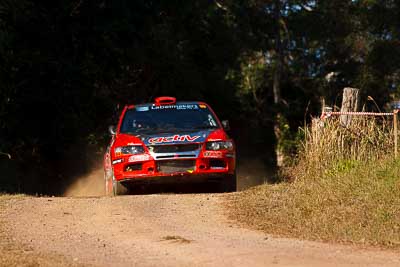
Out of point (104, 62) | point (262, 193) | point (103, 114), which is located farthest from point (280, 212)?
point (103, 114)

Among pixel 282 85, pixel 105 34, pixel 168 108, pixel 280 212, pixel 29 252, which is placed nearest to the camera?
pixel 29 252

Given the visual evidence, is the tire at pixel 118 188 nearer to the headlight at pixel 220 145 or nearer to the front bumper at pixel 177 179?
the front bumper at pixel 177 179

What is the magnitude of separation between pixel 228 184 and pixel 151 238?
4.97m

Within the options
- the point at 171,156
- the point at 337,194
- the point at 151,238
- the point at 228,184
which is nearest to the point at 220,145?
the point at 228,184

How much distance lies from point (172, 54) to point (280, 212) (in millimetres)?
18051

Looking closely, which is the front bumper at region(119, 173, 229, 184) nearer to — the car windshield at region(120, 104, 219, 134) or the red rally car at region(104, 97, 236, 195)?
the red rally car at region(104, 97, 236, 195)

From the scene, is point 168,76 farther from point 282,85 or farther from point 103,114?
point 282,85

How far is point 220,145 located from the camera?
14375 millimetres

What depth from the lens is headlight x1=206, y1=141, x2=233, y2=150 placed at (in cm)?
1427

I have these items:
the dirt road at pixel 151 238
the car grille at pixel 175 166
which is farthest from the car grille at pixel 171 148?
the dirt road at pixel 151 238

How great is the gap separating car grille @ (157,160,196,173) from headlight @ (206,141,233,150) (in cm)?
36

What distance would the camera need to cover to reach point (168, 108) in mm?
15680

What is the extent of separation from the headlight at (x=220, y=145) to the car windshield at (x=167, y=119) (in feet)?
1.98

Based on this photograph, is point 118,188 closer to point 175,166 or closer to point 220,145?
point 175,166
